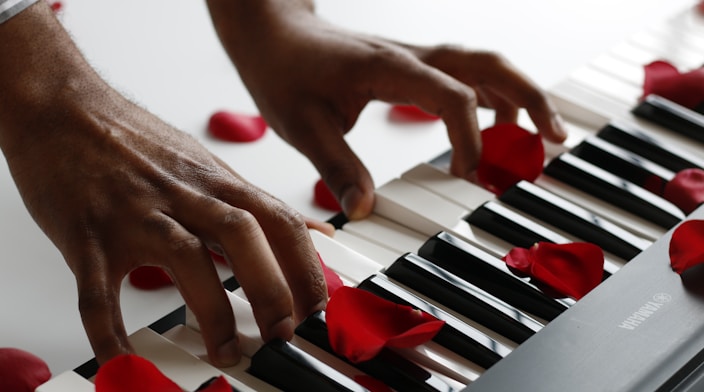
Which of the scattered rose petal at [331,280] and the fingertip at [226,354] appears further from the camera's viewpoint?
the scattered rose petal at [331,280]

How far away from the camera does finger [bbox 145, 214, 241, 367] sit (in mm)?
1438

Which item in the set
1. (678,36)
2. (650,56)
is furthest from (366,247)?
(678,36)

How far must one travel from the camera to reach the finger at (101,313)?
143 centimetres

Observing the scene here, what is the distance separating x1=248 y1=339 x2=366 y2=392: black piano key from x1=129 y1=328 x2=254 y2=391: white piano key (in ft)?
0.13

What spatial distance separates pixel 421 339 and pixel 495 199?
41cm

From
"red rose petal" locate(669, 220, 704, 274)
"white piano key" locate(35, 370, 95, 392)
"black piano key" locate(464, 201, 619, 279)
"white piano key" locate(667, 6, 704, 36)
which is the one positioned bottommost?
"white piano key" locate(667, 6, 704, 36)

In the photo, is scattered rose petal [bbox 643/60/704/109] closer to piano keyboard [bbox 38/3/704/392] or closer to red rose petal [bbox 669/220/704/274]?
piano keyboard [bbox 38/3/704/392]

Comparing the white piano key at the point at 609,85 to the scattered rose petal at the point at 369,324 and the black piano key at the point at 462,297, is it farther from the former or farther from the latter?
the scattered rose petal at the point at 369,324

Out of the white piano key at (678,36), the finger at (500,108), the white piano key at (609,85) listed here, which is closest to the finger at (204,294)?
the finger at (500,108)

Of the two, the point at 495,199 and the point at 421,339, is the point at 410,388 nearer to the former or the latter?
the point at 421,339

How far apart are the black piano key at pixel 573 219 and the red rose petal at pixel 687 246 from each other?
2.7 inches

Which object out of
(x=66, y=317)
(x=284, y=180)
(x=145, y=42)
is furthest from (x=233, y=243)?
(x=145, y=42)

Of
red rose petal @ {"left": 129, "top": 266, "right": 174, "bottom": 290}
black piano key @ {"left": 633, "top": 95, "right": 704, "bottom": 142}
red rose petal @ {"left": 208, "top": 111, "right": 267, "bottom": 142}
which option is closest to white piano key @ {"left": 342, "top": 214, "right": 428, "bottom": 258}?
red rose petal @ {"left": 129, "top": 266, "right": 174, "bottom": 290}

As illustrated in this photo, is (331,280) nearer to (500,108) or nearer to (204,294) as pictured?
(204,294)
